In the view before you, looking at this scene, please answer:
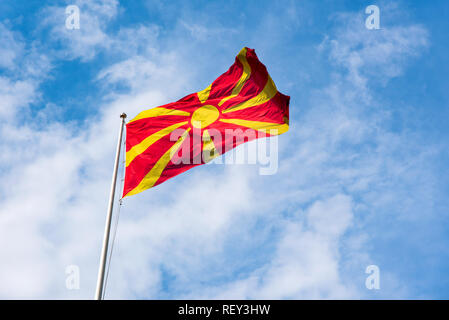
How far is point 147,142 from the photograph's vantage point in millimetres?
16359

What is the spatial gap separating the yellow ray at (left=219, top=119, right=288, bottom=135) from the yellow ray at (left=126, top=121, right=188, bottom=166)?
6.56ft

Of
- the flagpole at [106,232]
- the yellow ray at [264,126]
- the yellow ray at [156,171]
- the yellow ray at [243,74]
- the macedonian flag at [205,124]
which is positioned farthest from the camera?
the yellow ray at [243,74]

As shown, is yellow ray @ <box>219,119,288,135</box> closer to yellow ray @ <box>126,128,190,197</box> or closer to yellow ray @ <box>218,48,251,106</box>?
yellow ray @ <box>218,48,251,106</box>

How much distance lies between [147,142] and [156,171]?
1.46 meters

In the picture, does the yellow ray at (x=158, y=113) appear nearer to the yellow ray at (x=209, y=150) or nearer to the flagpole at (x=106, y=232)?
the flagpole at (x=106, y=232)

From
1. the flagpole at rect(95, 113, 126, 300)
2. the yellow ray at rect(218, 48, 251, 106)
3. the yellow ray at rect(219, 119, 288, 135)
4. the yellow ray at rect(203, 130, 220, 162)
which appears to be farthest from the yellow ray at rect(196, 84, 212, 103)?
the flagpole at rect(95, 113, 126, 300)

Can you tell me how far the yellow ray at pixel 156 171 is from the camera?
48.9ft

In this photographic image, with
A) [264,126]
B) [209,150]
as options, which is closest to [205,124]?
[209,150]

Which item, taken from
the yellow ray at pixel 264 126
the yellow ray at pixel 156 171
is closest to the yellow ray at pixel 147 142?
the yellow ray at pixel 156 171

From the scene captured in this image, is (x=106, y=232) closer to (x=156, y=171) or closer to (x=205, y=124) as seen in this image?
(x=156, y=171)
